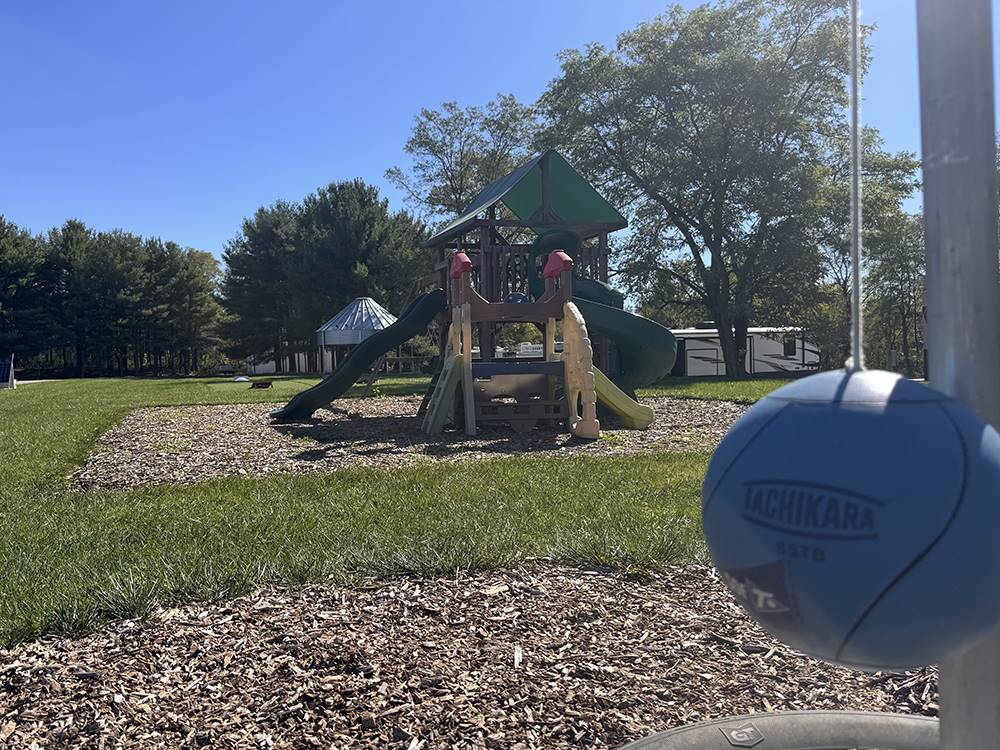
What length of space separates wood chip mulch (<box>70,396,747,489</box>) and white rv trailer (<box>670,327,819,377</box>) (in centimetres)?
2454

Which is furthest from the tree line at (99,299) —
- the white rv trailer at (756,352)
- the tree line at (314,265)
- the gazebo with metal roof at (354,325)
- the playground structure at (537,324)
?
the playground structure at (537,324)

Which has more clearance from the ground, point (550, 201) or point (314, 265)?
point (314, 265)

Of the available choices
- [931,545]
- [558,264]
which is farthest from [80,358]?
[931,545]

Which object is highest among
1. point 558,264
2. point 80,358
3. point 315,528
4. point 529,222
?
point 529,222

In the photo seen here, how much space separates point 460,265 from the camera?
11562 mm

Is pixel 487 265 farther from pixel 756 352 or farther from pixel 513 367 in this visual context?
pixel 756 352

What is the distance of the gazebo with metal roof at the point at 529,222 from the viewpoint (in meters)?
15.5

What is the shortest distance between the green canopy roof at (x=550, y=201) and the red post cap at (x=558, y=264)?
3.77 metres

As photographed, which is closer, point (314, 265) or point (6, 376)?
point (6, 376)

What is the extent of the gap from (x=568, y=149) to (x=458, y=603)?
28.4m

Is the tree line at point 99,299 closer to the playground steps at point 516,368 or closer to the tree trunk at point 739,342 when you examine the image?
the tree trunk at point 739,342

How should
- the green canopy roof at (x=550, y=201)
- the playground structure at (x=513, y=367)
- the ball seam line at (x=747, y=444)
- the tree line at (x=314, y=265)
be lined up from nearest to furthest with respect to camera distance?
the ball seam line at (x=747, y=444) → the playground structure at (x=513, y=367) → the green canopy roof at (x=550, y=201) → the tree line at (x=314, y=265)

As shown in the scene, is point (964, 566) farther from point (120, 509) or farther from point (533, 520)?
point (120, 509)

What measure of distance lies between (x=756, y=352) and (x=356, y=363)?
3274 centimetres
